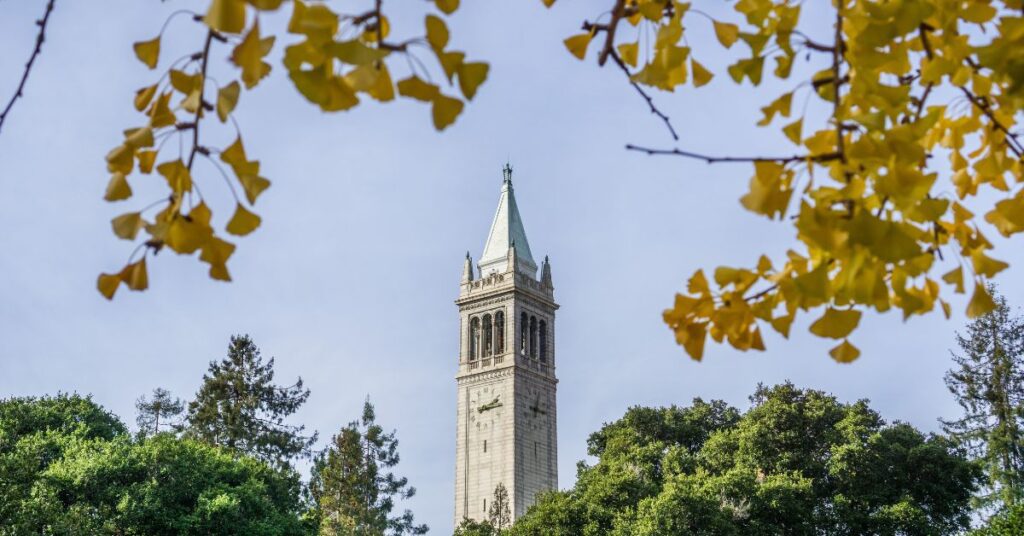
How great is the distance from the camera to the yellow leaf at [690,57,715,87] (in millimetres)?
2879

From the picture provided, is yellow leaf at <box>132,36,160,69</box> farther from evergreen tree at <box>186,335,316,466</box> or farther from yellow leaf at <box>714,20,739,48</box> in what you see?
evergreen tree at <box>186,335,316,466</box>

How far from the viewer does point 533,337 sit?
215ft

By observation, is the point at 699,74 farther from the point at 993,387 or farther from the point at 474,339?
the point at 474,339

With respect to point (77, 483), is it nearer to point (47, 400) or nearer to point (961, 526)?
point (47, 400)

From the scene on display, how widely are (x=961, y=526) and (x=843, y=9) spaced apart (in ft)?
107

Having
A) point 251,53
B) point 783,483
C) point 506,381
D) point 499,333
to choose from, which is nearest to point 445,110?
point 251,53

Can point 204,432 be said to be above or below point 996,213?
above

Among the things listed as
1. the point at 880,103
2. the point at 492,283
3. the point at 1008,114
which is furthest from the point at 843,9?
the point at 492,283

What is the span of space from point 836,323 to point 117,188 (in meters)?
1.59

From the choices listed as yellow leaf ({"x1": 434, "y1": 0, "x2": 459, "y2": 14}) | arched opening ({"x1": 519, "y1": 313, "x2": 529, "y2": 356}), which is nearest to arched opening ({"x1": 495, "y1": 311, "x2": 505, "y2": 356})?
arched opening ({"x1": 519, "y1": 313, "x2": 529, "y2": 356})

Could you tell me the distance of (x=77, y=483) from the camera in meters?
28.9

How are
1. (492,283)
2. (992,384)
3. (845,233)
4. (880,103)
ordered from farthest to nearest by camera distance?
(492,283)
(992,384)
(880,103)
(845,233)

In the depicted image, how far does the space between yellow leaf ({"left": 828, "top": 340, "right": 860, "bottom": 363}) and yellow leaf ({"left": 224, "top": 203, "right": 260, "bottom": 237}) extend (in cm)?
137

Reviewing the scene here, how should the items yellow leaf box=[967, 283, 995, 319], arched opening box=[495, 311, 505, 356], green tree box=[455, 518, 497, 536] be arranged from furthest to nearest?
arched opening box=[495, 311, 505, 356], green tree box=[455, 518, 497, 536], yellow leaf box=[967, 283, 995, 319]
